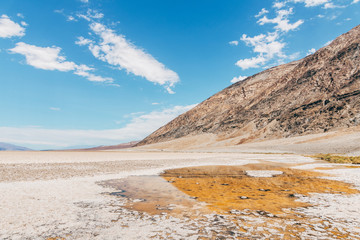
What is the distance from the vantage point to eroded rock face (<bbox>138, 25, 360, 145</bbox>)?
3029 inches

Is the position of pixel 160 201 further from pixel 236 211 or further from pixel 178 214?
pixel 236 211

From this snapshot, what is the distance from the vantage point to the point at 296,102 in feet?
310

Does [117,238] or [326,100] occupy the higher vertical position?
[326,100]

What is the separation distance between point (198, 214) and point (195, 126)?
413 feet

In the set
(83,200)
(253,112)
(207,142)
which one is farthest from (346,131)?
(83,200)

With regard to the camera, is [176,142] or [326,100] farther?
[176,142]

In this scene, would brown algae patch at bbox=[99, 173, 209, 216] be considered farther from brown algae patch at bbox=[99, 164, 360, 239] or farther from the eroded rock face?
the eroded rock face

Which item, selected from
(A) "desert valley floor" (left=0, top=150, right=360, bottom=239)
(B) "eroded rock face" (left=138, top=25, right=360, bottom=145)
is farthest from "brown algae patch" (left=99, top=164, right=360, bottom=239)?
(B) "eroded rock face" (left=138, top=25, right=360, bottom=145)

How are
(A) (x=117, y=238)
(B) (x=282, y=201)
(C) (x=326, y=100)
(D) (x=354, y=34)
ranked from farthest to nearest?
(D) (x=354, y=34) < (C) (x=326, y=100) < (B) (x=282, y=201) < (A) (x=117, y=238)

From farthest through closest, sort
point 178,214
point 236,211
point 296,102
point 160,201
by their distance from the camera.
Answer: point 296,102 < point 160,201 < point 236,211 < point 178,214

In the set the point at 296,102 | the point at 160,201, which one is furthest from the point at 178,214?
the point at 296,102

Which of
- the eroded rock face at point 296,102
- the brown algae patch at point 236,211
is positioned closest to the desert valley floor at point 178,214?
the brown algae patch at point 236,211

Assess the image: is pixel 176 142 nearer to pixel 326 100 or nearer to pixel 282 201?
pixel 326 100

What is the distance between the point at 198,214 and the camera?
21.8ft
